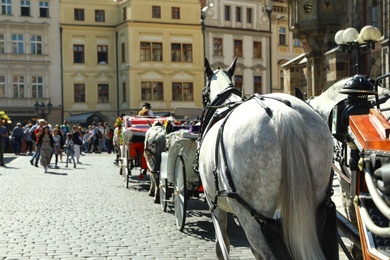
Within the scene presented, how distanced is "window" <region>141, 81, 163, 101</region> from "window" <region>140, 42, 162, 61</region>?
2.19 m

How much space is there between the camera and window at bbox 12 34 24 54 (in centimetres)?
5144

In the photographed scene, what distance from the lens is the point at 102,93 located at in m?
54.7

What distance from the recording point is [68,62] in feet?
175

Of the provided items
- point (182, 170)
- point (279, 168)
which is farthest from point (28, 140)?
point (279, 168)

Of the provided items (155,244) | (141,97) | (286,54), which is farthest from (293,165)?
(286,54)

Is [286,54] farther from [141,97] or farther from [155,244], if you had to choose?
[155,244]

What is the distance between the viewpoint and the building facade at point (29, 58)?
51.1 metres

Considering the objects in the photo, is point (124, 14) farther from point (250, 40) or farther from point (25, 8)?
point (250, 40)

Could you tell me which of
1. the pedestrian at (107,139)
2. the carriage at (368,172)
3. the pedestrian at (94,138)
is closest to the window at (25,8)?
the pedestrian at (107,139)

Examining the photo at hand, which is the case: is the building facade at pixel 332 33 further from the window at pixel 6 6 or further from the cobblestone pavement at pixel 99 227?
the window at pixel 6 6

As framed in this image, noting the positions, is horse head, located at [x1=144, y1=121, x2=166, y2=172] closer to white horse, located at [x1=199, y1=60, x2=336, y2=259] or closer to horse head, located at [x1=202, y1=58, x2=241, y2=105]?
horse head, located at [x1=202, y1=58, x2=241, y2=105]

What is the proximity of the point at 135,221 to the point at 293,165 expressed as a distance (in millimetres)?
6185

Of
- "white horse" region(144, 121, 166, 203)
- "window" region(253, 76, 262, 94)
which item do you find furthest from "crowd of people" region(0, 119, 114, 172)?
"window" region(253, 76, 262, 94)

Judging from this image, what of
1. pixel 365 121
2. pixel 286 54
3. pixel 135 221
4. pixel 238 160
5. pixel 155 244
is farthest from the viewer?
pixel 286 54
